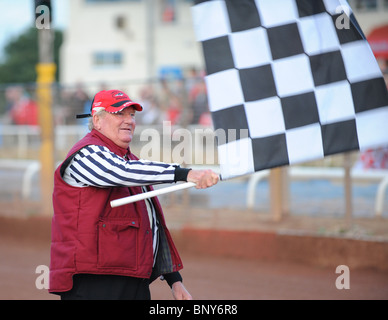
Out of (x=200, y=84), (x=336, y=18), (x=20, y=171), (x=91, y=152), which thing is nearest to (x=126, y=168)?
(x=91, y=152)

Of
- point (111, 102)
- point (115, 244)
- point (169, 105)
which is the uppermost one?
point (169, 105)

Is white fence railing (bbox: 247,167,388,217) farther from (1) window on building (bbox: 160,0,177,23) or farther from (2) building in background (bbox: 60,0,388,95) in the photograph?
(1) window on building (bbox: 160,0,177,23)

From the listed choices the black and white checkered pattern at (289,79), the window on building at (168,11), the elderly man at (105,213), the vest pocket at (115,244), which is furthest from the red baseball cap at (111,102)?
the window on building at (168,11)

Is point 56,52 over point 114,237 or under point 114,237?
over

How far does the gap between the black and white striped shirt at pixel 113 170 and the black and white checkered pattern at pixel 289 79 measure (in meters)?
0.42

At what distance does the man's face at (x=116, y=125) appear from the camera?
12.0ft

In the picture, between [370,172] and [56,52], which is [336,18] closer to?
[370,172]

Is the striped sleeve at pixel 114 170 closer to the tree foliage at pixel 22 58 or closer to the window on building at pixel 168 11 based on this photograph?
the window on building at pixel 168 11

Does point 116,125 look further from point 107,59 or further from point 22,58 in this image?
point 22,58

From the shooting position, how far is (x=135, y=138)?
402 inches

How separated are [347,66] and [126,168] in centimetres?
135

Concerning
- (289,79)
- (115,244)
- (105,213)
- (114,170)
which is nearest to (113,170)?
(114,170)

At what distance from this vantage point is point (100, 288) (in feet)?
11.8

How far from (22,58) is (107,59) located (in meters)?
24.4
